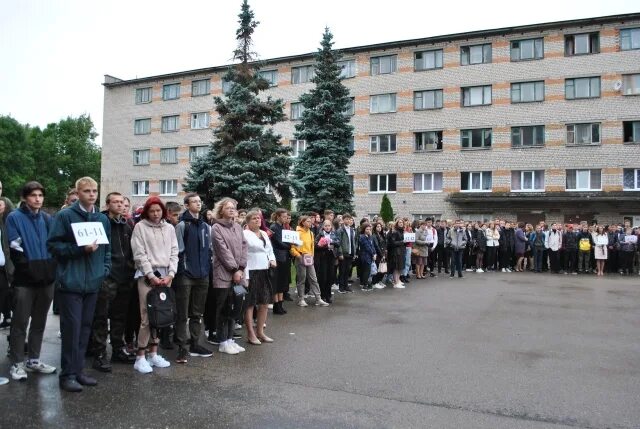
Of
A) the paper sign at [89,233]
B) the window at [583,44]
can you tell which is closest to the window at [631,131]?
the window at [583,44]

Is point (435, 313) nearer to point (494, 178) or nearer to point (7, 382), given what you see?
point (7, 382)

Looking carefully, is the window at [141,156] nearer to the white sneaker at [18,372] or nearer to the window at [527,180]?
the window at [527,180]

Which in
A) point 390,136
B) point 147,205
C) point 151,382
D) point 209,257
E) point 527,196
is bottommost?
point 151,382

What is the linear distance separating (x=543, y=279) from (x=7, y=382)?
17035 millimetres

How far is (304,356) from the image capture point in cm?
707

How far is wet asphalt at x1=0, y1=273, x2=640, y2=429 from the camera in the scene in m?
4.78

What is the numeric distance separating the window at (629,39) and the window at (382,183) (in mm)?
16802

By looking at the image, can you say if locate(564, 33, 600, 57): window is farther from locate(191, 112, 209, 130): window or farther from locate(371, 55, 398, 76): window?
locate(191, 112, 209, 130): window

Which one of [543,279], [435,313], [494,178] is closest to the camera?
[435,313]

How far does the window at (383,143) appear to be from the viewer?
127 feet

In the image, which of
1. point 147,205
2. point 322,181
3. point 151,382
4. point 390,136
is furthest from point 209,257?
point 390,136

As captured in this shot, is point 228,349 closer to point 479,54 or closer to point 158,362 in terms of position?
point 158,362

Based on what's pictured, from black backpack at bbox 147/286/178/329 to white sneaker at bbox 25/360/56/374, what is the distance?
124 centimetres

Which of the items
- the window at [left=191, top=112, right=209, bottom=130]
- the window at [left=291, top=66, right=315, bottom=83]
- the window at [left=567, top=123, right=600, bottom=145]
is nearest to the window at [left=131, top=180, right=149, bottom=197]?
the window at [left=191, top=112, right=209, bottom=130]
